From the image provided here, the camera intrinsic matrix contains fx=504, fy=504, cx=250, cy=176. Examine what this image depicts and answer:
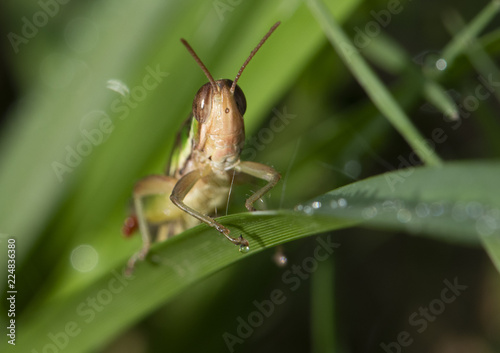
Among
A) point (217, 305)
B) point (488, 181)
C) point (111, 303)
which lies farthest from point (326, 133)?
point (488, 181)

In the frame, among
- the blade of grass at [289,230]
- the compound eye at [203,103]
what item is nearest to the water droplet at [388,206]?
the blade of grass at [289,230]

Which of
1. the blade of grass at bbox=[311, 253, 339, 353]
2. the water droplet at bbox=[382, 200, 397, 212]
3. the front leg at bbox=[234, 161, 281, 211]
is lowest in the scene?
the blade of grass at bbox=[311, 253, 339, 353]

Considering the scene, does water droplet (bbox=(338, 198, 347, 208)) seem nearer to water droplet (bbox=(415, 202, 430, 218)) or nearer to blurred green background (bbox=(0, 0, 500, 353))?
water droplet (bbox=(415, 202, 430, 218))

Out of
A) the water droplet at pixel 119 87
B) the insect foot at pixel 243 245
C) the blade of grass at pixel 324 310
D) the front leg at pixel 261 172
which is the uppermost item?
the water droplet at pixel 119 87

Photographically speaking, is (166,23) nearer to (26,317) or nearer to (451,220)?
(26,317)

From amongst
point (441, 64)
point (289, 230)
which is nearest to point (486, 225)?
point (289, 230)

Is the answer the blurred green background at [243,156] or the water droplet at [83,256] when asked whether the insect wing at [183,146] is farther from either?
the water droplet at [83,256]

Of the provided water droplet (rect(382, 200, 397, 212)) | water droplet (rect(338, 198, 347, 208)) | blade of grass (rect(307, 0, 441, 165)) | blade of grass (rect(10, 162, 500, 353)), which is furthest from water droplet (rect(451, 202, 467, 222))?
blade of grass (rect(307, 0, 441, 165))
